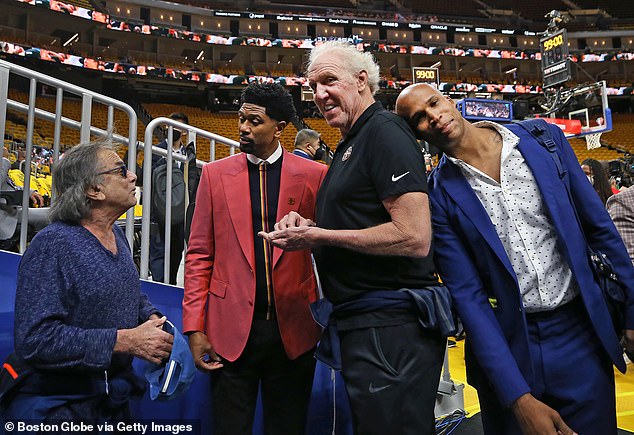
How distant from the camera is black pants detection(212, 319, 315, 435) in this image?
162 centimetres

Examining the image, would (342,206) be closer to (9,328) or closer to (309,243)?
(309,243)

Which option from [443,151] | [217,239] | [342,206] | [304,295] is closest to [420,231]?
[342,206]

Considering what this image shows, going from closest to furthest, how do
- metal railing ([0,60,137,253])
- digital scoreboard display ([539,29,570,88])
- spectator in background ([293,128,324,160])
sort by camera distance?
metal railing ([0,60,137,253]), spectator in background ([293,128,324,160]), digital scoreboard display ([539,29,570,88])

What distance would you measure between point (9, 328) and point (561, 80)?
11823 mm

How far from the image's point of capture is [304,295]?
5.51 feet

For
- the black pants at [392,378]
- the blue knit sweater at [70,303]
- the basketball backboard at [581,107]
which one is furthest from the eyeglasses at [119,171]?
the basketball backboard at [581,107]

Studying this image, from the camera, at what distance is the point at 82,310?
1.52 meters

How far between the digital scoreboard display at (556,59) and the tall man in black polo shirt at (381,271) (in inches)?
441

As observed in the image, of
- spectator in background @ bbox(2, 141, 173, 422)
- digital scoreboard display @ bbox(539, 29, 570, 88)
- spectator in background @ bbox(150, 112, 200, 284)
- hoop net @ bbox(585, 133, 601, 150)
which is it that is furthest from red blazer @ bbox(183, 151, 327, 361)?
hoop net @ bbox(585, 133, 601, 150)

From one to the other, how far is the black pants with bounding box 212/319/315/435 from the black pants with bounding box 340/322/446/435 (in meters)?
0.37

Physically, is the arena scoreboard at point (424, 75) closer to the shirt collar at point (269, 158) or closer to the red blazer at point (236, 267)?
the shirt collar at point (269, 158)

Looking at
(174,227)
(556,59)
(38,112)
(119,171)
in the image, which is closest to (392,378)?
(119,171)

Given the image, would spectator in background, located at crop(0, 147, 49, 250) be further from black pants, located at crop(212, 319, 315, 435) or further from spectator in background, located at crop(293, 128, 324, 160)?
spectator in background, located at crop(293, 128, 324, 160)

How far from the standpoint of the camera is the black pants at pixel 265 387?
1.62m
